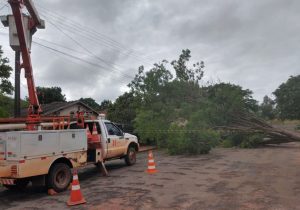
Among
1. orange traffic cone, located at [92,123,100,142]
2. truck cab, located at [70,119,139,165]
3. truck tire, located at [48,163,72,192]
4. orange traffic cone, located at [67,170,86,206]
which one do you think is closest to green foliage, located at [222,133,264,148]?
truck cab, located at [70,119,139,165]

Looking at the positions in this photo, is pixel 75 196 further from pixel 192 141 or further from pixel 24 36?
pixel 192 141

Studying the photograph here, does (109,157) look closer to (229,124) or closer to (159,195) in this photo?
(159,195)

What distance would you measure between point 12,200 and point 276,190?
23.4ft

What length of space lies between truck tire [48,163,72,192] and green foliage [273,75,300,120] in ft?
161

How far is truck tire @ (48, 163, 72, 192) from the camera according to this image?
10516 millimetres

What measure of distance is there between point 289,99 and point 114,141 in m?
47.2

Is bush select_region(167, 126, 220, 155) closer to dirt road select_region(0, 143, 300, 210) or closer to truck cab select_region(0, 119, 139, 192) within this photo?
dirt road select_region(0, 143, 300, 210)

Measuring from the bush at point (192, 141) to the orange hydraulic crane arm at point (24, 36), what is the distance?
974cm

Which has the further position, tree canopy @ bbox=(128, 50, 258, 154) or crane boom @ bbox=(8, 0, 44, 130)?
tree canopy @ bbox=(128, 50, 258, 154)

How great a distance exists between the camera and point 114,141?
48.3 feet

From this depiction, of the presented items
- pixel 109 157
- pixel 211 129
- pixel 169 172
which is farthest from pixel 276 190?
pixel 211 129

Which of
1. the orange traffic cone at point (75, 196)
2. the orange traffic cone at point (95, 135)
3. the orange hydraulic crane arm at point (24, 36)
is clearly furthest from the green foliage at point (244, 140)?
the orange traffic cone at point (75, 196)

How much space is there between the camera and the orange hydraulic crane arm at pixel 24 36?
12.3 meters

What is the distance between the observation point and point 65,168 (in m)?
11.1
